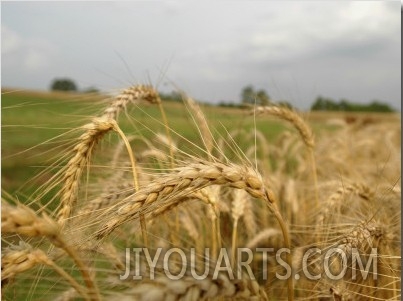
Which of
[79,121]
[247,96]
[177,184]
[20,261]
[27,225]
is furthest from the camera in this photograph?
[247,96]

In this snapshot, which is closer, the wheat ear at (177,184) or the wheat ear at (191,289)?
the wheat ear at (191,289)

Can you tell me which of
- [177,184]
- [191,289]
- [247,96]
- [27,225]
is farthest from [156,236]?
[247,96]

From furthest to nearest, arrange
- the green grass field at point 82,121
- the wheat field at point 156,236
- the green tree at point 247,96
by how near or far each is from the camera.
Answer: the green tree at point 247,96
the green grass field at point 82,121
the wheat field at point 156,236

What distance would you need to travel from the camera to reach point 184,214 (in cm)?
282

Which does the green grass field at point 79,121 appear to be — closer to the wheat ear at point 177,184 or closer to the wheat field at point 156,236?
the wheat field at point 156,236

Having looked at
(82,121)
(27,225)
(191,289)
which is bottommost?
(191,289)

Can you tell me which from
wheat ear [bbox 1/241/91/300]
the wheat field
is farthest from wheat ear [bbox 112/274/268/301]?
wheat ear [bbox 1/241/91/300]

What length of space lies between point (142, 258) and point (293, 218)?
215 cm

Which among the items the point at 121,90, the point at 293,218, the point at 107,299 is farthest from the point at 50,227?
the point at 293,218

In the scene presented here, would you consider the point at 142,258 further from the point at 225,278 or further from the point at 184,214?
the point at 184,214

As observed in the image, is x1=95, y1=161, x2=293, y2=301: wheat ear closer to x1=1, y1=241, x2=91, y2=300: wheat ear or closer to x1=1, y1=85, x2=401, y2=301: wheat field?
x1=1, y1=85, x2=401, y2=301: wheat field

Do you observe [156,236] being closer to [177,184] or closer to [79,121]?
[177,184]

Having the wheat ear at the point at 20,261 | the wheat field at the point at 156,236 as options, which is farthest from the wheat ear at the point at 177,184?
the wheat ear at the point at 20,261

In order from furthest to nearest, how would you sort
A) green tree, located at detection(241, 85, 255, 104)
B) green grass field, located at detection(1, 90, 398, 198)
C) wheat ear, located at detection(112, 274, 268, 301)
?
1. green tree, located at detection(241, 85, 255, 104)
2. green grass field, located at detection(1, 90, 398, 198)
3. wheat ear, located at detection(112, 274, 268, 301)
